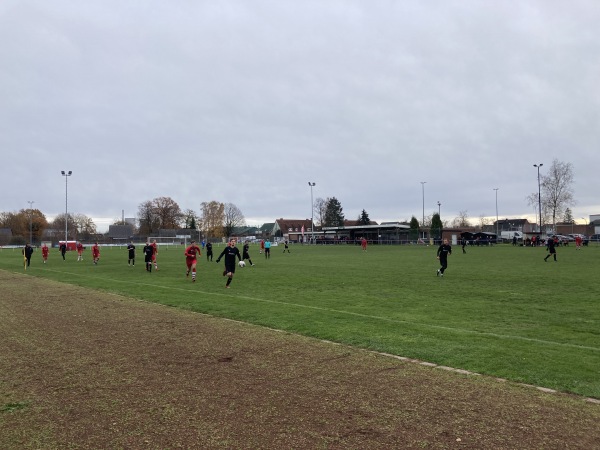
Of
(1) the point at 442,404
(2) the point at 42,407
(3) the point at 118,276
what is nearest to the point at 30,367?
(2) the point at 42,407

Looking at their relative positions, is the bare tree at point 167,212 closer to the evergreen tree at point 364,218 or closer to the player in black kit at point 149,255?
the evergreen tree at point 364,218

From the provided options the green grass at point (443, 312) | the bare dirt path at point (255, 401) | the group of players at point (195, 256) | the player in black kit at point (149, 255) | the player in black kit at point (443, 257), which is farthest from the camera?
the player in black kit at point (149, 255)

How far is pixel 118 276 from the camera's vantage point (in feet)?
76.7

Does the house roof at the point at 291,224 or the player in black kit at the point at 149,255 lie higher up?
the house roof at the point at 291,224

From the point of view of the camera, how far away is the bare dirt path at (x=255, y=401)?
4.33 metres

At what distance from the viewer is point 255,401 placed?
534 centimetres

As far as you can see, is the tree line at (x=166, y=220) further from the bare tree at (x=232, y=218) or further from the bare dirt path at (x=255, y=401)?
the bare dirt path at (x=255, y=401)

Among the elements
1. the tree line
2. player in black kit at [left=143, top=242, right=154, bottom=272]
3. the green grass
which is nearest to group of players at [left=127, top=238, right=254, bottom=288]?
player in black kit at [left=143, top=242, right=154, bottom=272]

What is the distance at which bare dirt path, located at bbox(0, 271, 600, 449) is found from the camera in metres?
4.33

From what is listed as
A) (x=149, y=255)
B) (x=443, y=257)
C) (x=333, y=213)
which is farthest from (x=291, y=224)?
(x=443, y=257)

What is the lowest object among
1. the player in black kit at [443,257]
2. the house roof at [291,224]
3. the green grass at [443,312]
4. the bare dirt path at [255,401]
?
the green grass at [443,312]

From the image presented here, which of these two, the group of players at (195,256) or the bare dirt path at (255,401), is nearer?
the bare dirt path at (255,401)

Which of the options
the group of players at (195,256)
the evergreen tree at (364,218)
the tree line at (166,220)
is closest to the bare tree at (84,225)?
the tree line at (166,220)

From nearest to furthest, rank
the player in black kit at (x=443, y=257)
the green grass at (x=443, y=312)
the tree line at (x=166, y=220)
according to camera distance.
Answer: the green grass at (x=443, y=312)
the player in black kit at (x=443, y=257)
the tree line at (x=166, y=220)
